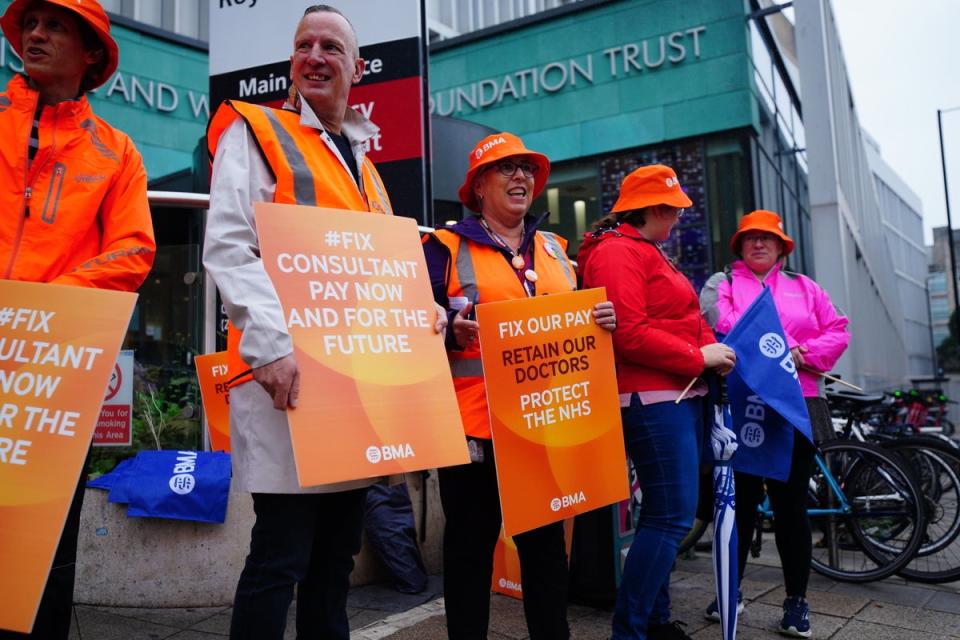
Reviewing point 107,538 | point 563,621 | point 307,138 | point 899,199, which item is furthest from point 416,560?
point 899,199

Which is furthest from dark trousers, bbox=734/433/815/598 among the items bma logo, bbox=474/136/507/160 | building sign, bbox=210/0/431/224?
building sign, bbox=210/0/431/224

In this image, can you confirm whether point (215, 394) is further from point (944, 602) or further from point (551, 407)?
point (944, 602)

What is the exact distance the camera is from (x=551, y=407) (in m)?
2.54

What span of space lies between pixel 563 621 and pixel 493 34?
12664mm

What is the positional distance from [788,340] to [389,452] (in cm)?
235

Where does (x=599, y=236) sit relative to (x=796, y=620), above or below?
above

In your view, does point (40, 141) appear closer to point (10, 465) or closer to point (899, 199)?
point (10, 465)

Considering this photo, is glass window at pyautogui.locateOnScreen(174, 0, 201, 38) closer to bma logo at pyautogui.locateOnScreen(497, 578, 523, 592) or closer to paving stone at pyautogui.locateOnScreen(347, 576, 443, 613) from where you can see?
paving stone at pyautogui.locateOnScreen(347, 576, 443, 613)

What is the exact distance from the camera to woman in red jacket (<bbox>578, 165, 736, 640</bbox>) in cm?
278

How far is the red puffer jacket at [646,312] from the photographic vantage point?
280 cm

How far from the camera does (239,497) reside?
392 cm

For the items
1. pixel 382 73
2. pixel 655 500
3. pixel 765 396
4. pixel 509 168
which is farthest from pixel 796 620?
pixel 382 73

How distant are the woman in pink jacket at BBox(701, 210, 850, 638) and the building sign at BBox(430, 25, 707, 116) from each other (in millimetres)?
8647

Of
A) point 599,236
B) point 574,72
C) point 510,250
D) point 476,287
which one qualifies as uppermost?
point 574,72
